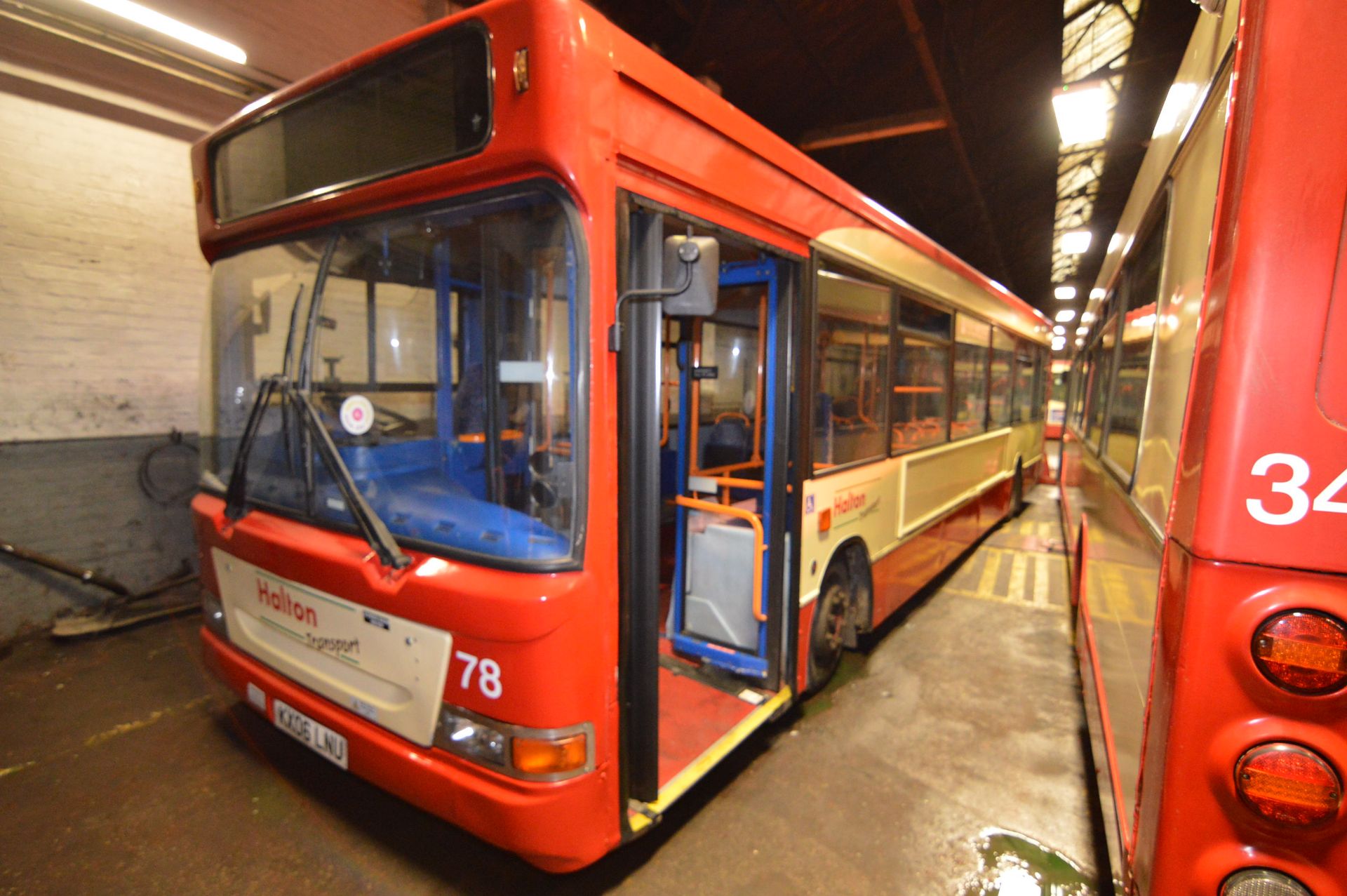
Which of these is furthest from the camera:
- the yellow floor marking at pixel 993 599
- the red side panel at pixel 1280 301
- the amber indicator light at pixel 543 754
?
the yellow floor marking at pixel 993 599

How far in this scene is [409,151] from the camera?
196 cm

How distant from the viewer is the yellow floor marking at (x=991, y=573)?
19.8 ft

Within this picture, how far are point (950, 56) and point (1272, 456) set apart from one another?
8.59m

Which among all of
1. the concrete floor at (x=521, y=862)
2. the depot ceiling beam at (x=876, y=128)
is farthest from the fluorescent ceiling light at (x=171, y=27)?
the depot ceiling beam at (x=876, y=128)

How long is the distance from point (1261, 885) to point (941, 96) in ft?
26.7

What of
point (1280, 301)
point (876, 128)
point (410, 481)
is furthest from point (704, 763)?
point (876, 128)

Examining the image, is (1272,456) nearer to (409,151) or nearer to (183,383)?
(409,151)

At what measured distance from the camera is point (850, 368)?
11.6ft

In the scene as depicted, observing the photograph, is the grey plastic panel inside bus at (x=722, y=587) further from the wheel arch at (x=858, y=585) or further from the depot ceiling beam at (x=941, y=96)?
the depot ceiling beam at (x=941, y=96)

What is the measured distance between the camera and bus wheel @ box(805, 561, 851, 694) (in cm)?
352

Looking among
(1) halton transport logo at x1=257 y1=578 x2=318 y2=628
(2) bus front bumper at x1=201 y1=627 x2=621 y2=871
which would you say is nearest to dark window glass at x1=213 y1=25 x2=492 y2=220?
(1) halton transport logo at x1=257 y1=578 x2=318 y2=628

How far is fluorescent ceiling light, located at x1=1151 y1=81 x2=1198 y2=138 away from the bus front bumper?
265cm

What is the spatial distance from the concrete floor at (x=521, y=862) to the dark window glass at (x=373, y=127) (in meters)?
2.58

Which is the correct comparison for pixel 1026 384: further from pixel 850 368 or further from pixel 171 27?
pixel 171 27
